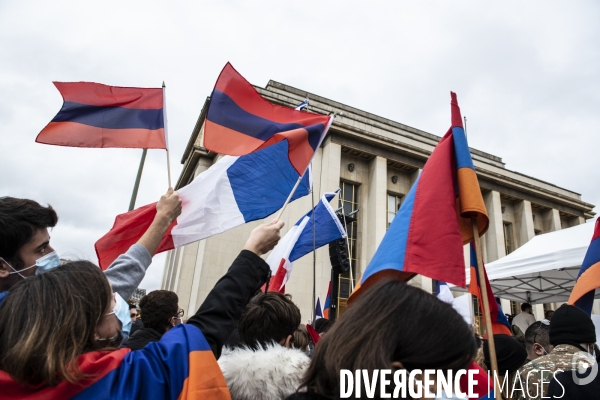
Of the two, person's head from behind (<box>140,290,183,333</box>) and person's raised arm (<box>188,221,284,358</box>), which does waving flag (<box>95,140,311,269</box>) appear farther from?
person's raised arm (<box>188,221,284,358</box>)

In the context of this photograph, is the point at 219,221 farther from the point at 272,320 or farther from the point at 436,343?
the point at 436,343

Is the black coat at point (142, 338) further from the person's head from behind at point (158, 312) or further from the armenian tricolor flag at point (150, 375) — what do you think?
the armenian tricolor flag at point (150, 375)

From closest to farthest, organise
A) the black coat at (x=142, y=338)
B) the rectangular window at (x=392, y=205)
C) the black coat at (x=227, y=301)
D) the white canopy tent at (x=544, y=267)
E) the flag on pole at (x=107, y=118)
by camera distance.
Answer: the black coat at (x=227, y=301), the black coat at (x=142, y=338), the flag on pole at (x=107, y=118), the white canopy tent at (x=544, y=267), the rectangular window at (x=392, y=205)

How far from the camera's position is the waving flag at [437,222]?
2711mm

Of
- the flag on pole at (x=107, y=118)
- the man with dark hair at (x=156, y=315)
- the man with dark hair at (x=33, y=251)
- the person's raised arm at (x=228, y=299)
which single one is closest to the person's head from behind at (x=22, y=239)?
the man with dark hair at (x=33, y=251)

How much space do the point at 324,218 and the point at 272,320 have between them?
190 inches

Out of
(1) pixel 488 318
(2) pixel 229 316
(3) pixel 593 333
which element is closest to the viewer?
(2) pixel 229 316

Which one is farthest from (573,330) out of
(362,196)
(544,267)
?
(362,196)

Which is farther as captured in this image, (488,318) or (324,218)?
(324,218)

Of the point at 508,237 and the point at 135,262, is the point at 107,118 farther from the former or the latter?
the point at 508,237

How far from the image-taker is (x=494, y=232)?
25.1 m

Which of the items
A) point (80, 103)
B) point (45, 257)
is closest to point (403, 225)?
point (45, 257)

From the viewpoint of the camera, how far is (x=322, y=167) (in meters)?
20.7

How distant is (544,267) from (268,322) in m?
7.62
